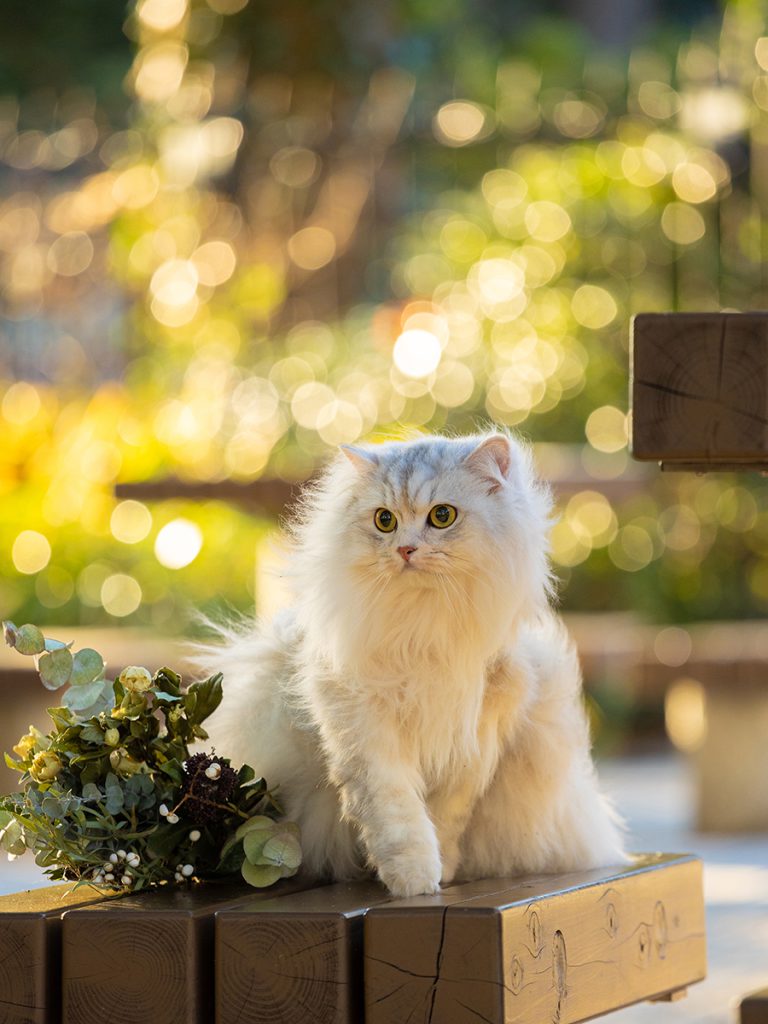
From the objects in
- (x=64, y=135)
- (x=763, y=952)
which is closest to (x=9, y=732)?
(x=763, y=952)

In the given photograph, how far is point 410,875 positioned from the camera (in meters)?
1.88

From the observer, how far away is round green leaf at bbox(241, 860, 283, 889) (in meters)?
1.95

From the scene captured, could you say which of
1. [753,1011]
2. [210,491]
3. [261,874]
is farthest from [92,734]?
[210,491]

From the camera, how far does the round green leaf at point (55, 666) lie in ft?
6.52

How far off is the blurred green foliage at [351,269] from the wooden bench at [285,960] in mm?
5200

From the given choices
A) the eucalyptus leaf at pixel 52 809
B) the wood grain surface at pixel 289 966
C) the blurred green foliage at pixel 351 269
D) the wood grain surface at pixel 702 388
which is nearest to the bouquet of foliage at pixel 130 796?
the eucalyptus leaf at pixel 52 809

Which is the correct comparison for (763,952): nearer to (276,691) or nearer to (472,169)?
(276,691)

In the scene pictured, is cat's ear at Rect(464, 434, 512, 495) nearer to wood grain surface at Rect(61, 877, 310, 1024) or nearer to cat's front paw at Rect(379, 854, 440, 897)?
cat's front paw at Rect(379, 854, 440, 897)

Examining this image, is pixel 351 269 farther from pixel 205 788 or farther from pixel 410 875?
pixel 410 875

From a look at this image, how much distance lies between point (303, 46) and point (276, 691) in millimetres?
7411

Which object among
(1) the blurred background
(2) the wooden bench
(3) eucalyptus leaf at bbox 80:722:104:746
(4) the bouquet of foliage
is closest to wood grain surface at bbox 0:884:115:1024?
(2) the wooden bench

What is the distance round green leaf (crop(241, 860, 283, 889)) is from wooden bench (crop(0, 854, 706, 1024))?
4.0 inches

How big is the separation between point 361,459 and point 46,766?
569 millimetres

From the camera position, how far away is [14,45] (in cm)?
1073
